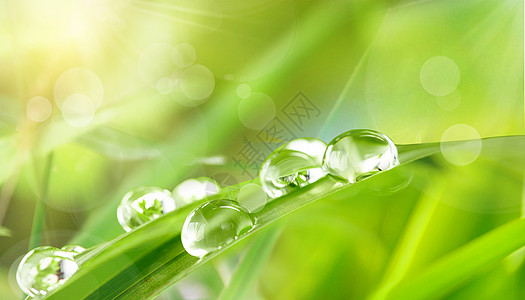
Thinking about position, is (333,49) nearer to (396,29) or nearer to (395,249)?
(396,29)

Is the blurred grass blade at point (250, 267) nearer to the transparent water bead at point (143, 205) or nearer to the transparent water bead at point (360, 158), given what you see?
the transparent water bead at point (360, 158)

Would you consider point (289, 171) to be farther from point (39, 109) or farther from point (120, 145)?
point (39, 109)

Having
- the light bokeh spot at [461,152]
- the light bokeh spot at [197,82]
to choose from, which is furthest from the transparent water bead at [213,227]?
the light bokeh spot at [197,82]

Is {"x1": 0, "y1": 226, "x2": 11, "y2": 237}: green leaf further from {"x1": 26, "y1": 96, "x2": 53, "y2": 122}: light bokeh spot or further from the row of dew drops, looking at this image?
the row of dew drops

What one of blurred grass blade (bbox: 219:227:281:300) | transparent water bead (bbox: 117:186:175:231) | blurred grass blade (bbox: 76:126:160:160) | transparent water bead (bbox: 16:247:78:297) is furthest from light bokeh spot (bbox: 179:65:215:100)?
blurred grass blade (bbox: 219:227:281:300)

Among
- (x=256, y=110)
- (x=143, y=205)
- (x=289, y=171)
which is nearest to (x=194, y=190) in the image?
(x=143, y=205)

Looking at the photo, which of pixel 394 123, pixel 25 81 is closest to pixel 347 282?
pixel 394 123
